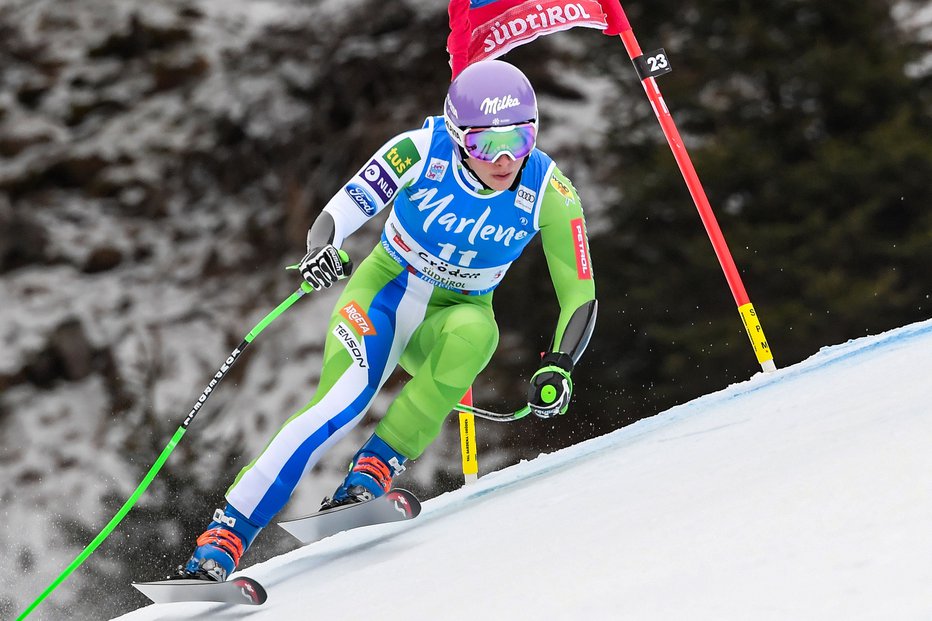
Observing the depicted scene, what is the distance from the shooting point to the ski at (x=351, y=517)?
112 inches

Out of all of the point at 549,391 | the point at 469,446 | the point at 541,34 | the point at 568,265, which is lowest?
the point at 469,446

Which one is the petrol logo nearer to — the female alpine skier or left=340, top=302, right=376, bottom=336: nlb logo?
the female alpine skier

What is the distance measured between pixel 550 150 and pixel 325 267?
7516 millimetres

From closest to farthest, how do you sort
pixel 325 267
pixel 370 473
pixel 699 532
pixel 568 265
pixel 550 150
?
pixel 699 532 → pixel 325 267 → pixel 370 473 → pixel 568 265 → pixel 550 150

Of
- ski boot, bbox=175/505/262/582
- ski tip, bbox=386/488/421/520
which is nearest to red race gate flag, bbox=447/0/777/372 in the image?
ski tip, bbox=386/488/421/520

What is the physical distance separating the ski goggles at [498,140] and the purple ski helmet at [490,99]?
14 mm

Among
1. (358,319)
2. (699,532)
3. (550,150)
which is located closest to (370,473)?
(358,319)

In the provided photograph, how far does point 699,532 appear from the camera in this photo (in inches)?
71.9

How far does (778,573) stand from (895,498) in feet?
0.84

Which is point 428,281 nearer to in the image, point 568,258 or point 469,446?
point 568,258

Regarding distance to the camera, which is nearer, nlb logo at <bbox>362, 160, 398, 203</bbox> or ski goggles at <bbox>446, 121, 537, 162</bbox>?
ski goggles at <bbox>446, 121, 537, 162</bbox>

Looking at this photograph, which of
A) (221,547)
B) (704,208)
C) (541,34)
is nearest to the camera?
(221,547)

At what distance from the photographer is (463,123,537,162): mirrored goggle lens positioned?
9.57 ft

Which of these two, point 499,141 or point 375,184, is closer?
point 499,141
